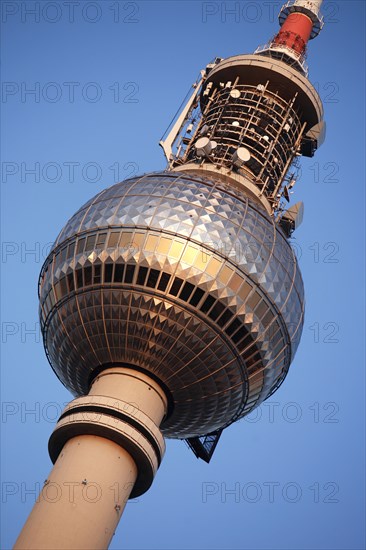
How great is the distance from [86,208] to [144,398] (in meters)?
9.58

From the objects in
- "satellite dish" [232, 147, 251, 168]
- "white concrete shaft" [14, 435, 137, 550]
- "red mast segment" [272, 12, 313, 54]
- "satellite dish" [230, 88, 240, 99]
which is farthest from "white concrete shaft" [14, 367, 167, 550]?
"red mast segment" [272, 12, 313, 54]

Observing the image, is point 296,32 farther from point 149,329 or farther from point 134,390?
point 134,390

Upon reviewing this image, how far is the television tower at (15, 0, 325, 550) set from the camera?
109 ft

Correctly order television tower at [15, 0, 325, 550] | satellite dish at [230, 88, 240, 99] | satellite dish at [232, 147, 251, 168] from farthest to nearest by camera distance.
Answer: satellite dish at [230, 88, 240, 99]
satellite dish at [232, 147, 251, 168]
television tower at [15, 0, 325, 550]

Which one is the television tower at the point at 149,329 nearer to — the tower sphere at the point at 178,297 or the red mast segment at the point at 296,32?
the tower sphere at the point at 178,297

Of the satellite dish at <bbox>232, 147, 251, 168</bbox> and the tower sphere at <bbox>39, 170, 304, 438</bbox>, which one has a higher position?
the satellite dish at <bbox>232, 147, 251, 168</bbox>

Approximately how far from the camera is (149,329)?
115 ft

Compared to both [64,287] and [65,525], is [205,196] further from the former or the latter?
[65,525]

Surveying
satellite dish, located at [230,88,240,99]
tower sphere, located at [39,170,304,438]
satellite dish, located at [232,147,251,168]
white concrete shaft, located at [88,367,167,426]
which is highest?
satellite dish, located at [230,88,240,99]

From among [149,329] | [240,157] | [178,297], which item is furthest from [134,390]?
[240,157]

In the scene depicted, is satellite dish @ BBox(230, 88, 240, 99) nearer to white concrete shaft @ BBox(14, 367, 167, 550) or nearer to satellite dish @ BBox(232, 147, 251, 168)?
satellite dish @ BBox(232, 147, 251, 168)

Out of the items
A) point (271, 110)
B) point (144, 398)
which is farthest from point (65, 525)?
point (271, 110)

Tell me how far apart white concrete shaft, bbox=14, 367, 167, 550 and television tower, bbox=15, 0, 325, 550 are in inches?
1.9

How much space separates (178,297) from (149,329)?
1.85m
